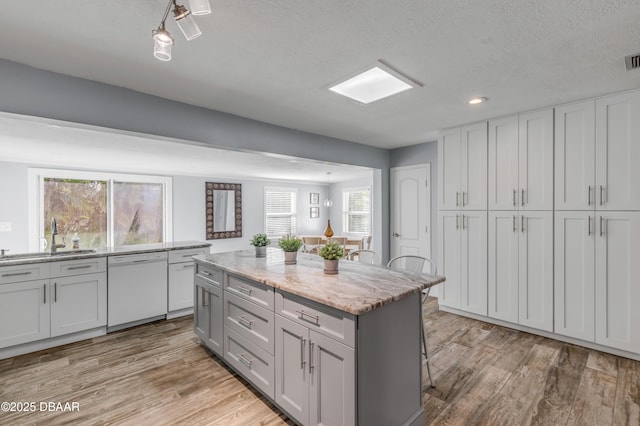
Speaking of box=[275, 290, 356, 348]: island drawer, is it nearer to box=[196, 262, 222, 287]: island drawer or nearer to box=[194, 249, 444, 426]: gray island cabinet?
box=[194, 249, 444, 426]: gray island cabinet

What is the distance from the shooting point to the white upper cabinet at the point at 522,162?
314 centimetres

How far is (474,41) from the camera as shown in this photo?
1858 millimetres

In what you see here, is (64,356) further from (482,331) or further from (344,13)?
(482,331)

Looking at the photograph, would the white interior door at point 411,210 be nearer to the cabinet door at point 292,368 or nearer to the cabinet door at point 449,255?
the cabinet door at point 449,255

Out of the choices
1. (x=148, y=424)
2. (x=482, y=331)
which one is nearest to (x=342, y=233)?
(x=482, y=331)

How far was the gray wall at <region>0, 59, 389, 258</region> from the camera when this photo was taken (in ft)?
6.97

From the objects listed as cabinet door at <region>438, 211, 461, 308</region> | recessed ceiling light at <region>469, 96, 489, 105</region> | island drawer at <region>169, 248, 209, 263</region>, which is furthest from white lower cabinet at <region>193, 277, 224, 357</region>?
recessed ceiling light at <region>469, 96, 489, 105</region>

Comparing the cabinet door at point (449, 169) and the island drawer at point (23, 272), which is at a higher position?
the cabinet door at point (449, 169)

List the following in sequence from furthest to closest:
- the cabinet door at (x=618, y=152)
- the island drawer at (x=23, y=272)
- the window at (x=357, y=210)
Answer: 1. the window at (x=357, y=210)
2. the island drawer at (x=23, y=272)
3. the cabinet door at (x=618, y=152)

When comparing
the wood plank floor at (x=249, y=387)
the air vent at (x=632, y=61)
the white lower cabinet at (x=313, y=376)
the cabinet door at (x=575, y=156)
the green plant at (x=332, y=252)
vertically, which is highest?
the air vent at (x=632, y=61)

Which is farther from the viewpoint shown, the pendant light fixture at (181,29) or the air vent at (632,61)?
the air vent at (632,61)

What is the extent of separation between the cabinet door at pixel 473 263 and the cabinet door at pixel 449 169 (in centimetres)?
26

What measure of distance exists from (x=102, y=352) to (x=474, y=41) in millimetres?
4088

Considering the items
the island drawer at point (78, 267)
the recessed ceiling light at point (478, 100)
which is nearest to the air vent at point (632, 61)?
the recessed ceiling light at point (478, 100)
